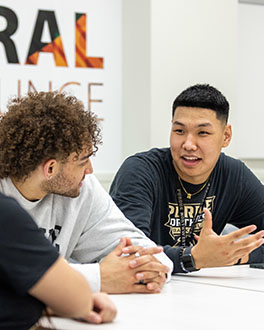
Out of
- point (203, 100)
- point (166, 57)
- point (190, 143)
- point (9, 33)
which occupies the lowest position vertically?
point (190, 143)

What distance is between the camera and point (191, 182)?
90.8 inches

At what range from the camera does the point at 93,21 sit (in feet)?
12.5

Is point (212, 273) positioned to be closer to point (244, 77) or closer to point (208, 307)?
point (208, 307)

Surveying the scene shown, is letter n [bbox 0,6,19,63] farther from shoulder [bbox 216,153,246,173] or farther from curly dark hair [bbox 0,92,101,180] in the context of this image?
curly dark hair [bbox 0,92,101,180]

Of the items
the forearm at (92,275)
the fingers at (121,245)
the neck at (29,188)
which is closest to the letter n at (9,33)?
the neck at (29,188)

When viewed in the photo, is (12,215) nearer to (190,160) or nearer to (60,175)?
(60,175)

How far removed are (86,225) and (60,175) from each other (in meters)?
0.26

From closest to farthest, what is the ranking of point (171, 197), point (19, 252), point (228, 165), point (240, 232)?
point (19, 252) < point (240, 232) < point (171, 197) < point (228, 165)

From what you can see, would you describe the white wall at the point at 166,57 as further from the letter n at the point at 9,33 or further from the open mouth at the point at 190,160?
the open mouth at the point at 190,160

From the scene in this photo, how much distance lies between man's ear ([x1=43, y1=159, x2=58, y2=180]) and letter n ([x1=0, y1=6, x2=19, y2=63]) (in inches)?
83.8

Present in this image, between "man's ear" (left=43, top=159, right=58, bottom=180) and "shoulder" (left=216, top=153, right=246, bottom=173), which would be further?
"shoulder" (left=216, top=153, right=246, bottom=173)

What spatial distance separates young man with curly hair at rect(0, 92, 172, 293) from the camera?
1.58 meters

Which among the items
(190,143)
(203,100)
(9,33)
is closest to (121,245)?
(190,143)

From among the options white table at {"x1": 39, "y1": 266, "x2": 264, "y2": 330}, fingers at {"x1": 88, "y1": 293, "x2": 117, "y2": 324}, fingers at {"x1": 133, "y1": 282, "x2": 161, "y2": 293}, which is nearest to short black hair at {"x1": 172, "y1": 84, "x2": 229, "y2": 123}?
white table at {"x1": 39, "y1": 266, "x2": 264, "y2": 330}
